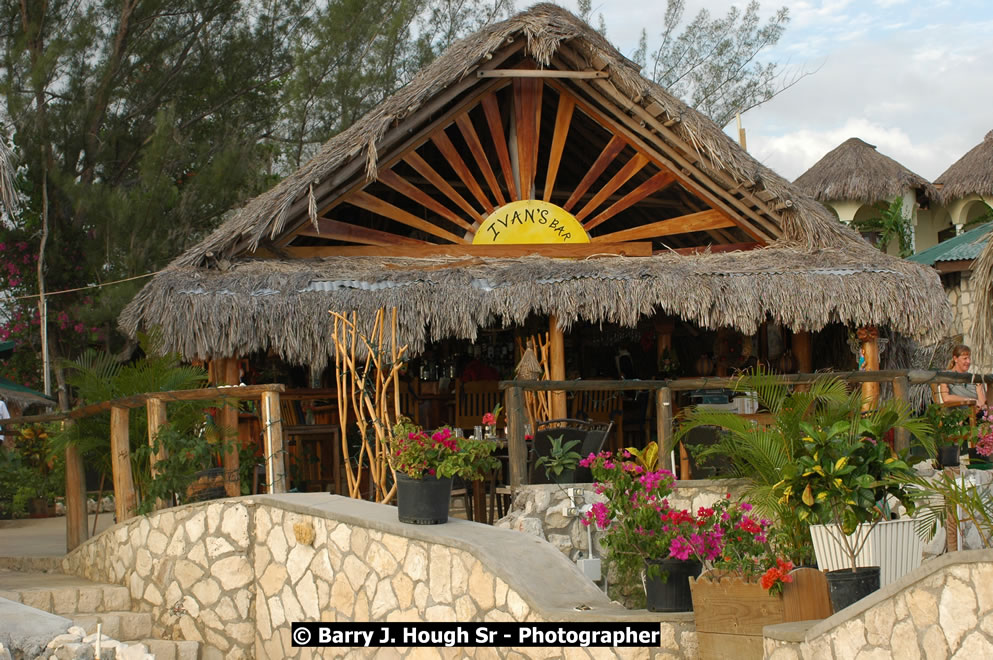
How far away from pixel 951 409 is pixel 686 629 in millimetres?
4566

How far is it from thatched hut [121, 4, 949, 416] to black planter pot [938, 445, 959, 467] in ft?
6.17

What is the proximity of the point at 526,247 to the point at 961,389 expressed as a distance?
14.1 ft

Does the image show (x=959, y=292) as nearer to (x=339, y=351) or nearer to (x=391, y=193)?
(x=391, y=193)

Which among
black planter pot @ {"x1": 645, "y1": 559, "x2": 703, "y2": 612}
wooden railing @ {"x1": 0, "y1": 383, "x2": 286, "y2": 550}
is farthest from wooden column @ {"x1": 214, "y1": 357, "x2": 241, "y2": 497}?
black planter pot @ {"x1": 645, "y1": 559, "x2": 703, "y2": 612}

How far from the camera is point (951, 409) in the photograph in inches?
354

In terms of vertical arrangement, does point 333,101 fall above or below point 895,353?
above

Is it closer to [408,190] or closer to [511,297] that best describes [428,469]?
[511,297]

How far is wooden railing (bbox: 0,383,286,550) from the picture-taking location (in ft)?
25.1

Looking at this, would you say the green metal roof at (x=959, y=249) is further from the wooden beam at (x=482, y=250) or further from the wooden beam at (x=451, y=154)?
the wooden beam at (x=451, y=154)

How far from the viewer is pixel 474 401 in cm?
1208

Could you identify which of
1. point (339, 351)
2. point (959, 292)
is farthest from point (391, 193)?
point (959, 292)

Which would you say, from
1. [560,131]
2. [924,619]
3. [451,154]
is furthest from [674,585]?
[560,131]

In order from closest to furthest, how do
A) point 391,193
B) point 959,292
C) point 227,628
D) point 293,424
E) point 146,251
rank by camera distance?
point 227,628
point 293,424
point 391,193
point 146,251
point 959,292

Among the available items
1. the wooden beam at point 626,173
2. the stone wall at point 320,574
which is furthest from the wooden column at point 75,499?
the wooden beam at point 626,173
